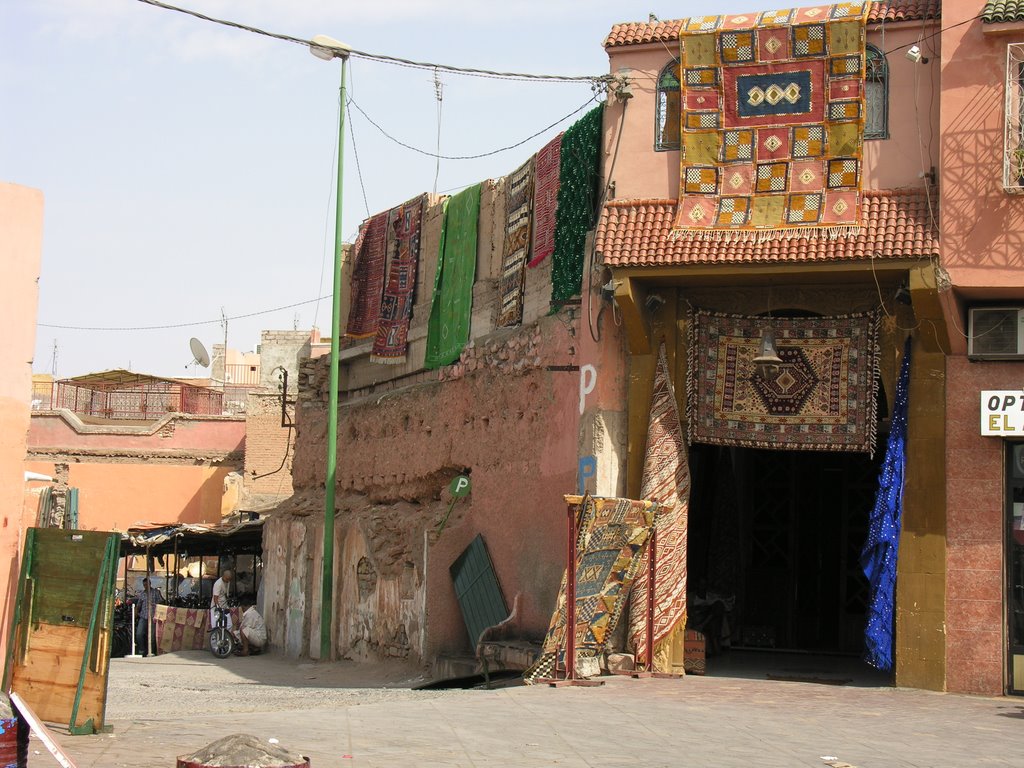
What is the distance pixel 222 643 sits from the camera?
2300 cm

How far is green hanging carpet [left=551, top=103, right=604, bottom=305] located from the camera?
605 inches

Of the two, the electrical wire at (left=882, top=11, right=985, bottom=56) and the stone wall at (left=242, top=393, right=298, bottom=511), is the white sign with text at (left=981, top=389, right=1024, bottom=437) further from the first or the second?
the stone wall at (left=242, top=393, right=298, bottom=511)

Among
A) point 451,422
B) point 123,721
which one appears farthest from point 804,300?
point 123,721

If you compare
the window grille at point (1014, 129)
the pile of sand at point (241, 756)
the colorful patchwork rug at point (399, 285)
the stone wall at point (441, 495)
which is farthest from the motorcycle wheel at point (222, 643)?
the pile of sand at point (241, 756)

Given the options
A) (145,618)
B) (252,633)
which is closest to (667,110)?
(252,633)

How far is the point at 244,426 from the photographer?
39.8m

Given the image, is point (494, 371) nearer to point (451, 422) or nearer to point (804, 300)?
point (451, 422)

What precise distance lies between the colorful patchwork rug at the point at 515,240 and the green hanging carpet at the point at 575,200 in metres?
1.24

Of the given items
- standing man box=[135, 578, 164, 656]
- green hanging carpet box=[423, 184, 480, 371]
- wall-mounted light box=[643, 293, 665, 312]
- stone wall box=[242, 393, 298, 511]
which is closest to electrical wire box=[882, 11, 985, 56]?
wall-mounted light box=[643, 293, 665, 312]

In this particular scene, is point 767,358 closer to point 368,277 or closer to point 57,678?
point 57,678

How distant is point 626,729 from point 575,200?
293 inches

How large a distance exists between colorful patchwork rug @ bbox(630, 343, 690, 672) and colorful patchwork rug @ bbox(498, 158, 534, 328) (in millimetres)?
3630

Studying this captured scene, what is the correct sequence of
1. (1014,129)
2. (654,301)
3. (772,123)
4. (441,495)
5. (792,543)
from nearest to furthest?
(1014,129), (772,123), (654,301), (792,543), (441,495)

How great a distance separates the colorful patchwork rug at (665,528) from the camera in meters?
13.9
